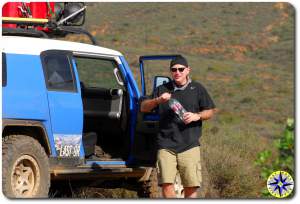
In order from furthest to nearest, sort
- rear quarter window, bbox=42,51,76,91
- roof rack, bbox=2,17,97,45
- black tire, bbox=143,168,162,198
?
black tire, bbox=143,168,162,198
roof rack, bbox=2,17,97,45
rear quarter window, bbox=42,51,76,91

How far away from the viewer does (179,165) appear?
298 inches

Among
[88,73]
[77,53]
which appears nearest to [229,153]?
[77,53]

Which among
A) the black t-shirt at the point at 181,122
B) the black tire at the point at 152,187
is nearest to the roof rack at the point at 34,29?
the black tire at the point at 152,187

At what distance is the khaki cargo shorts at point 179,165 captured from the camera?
7.52 meters

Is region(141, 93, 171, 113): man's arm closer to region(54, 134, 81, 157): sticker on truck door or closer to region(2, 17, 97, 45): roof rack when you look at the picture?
region(54, 134, 81, 157): sticker on truck door

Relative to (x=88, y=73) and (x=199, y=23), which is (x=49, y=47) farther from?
(x=199, y=23)

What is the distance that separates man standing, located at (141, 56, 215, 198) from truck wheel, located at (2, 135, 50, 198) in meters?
1.23

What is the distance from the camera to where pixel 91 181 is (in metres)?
9.40

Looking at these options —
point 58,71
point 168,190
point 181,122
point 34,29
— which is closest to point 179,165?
point 168,190

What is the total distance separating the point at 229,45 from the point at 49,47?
39.4m

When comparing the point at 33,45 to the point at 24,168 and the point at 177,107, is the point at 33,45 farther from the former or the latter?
the point at 177,107

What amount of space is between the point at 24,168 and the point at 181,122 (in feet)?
5.58

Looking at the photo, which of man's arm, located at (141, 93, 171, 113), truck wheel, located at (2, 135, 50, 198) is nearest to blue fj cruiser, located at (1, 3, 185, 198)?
truck wheel, located at (2, 135, 50, 198)

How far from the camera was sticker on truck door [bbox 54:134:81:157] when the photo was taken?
8340 mm
